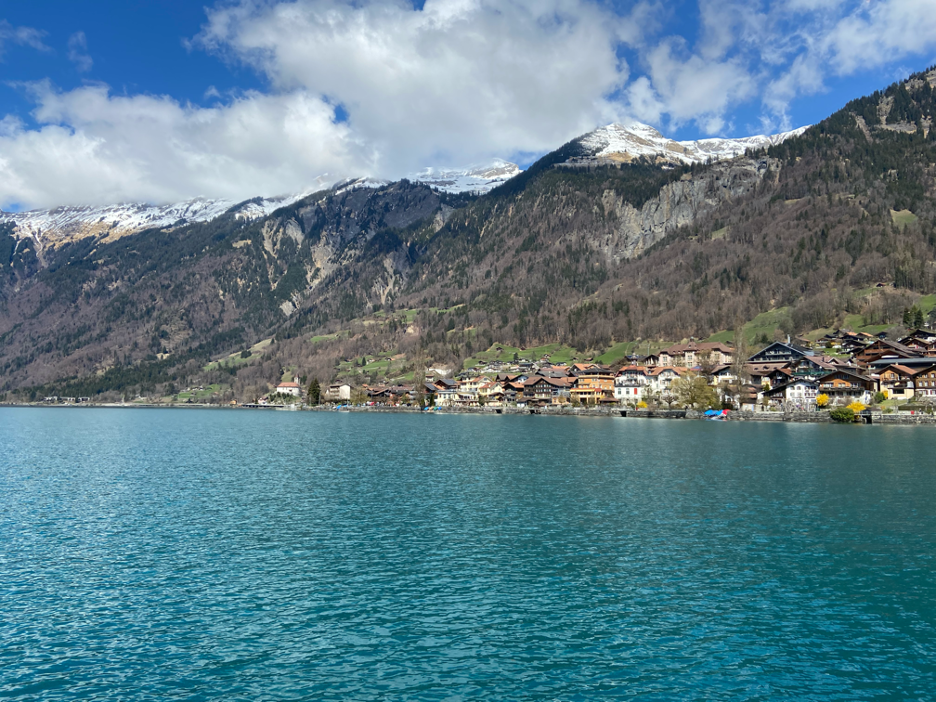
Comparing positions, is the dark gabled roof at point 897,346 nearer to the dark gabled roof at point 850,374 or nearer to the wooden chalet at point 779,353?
the dark gabled roof at point 850,374

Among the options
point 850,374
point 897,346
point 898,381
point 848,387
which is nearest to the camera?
point 898,381

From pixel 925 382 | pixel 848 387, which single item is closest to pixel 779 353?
pixel 848 387

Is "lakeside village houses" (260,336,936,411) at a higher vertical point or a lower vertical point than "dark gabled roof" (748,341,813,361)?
lower

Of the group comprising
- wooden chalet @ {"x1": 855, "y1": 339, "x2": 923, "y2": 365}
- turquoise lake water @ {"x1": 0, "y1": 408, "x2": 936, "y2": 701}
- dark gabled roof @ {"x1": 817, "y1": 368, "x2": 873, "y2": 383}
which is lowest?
turquoise lake water @ {"x1": 0, "y1": 408, "x2": 936, "y2": 701}

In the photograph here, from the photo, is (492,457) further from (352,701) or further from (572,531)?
(352,701)

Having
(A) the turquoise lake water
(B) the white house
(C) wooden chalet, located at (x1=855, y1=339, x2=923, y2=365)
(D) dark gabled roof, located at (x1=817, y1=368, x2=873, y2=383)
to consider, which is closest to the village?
(C) wooden chalet, located at (x1=855, y1=339, x2=923, y2=365)

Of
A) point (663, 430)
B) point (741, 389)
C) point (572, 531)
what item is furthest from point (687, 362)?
point (572, 531)

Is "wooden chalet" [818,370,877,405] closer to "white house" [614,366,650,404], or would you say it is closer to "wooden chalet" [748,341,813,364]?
"wooden chalet" [748,341,813,364]

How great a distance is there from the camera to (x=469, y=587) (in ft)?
83.6

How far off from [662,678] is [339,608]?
449 inches

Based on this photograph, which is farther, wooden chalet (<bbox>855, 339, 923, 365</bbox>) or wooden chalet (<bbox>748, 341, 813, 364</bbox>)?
wooden chalet (<bbox>748, 341, 813, 364</bbox>)

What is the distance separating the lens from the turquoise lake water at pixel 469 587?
700 inches

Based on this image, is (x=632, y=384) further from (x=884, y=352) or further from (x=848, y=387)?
(x=884, y=352)

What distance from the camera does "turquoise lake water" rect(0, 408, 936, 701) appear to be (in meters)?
→ 17.8
